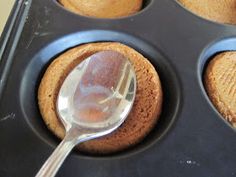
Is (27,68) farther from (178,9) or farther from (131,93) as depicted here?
(178,9)

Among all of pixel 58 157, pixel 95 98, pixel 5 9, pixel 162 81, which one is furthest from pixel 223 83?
pixel 5 9

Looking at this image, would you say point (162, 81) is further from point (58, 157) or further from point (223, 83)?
point (58, 157)

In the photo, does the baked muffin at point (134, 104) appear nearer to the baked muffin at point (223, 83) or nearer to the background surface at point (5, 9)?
the baked muffin at point (223, 83)

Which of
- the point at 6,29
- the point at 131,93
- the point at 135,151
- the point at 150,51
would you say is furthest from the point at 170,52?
the point at 6,29

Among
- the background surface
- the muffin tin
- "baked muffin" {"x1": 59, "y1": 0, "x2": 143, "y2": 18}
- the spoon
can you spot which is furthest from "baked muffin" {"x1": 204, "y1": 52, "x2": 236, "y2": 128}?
the background surface

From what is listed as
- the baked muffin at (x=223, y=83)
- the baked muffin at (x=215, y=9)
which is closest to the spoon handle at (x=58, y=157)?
the baked muffin at (x=223, y=83)

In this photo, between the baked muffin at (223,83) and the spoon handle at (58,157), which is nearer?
the spoon handle at (58,157)

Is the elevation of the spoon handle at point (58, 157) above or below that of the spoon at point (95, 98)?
below
